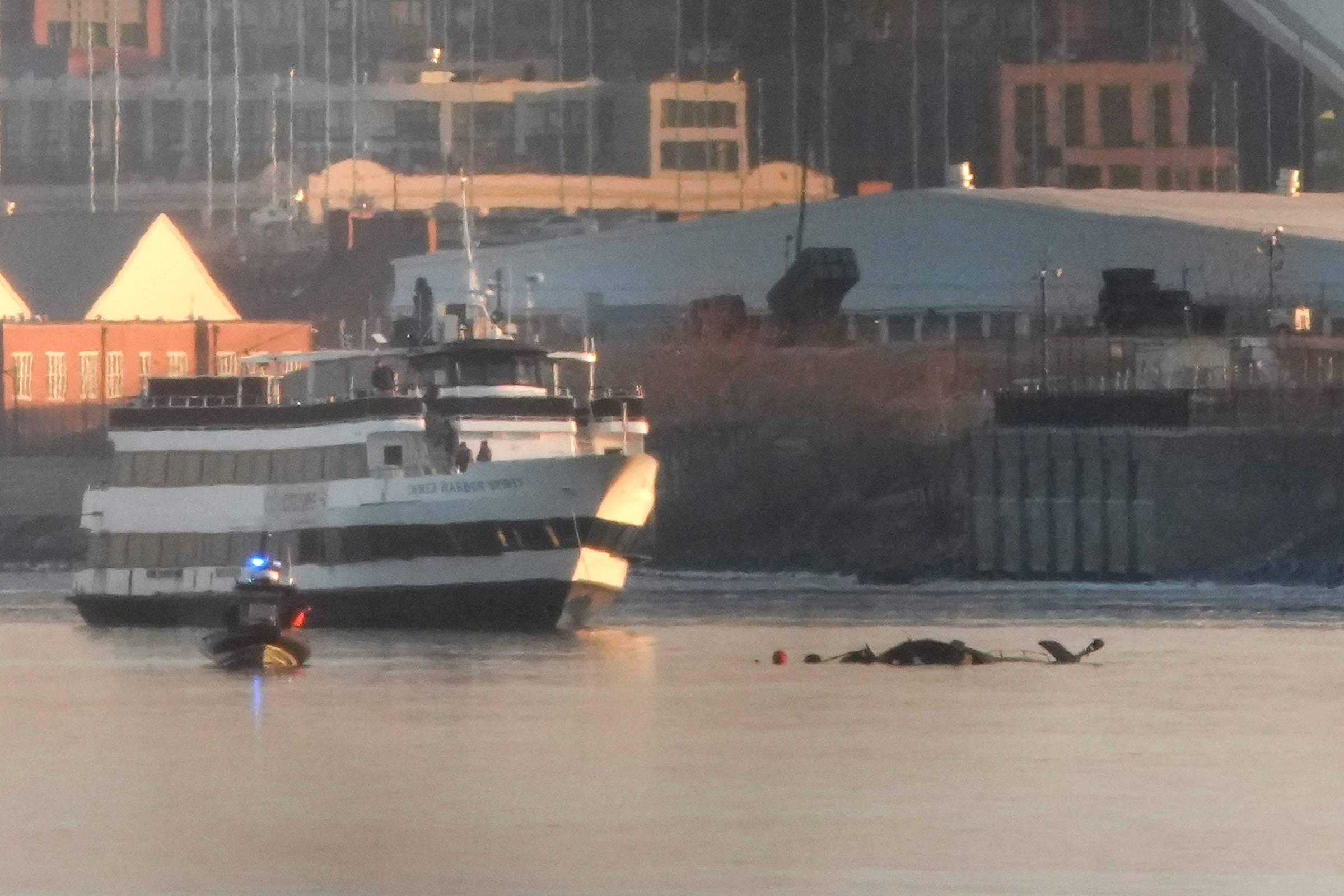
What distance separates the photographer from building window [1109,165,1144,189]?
126562 mm

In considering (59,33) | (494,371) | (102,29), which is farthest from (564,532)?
(59,33)

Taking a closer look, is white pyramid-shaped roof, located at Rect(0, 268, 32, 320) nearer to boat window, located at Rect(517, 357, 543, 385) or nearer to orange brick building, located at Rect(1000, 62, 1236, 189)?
orange brick building, located at Rect(1000, 62, 1236, 189)

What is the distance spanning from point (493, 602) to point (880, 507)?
80.6ft

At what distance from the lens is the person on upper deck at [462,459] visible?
199 ft

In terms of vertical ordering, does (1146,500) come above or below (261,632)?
above

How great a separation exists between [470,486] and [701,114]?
243 feet

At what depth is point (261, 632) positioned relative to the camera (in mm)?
54219

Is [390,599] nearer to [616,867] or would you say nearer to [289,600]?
[289,600]

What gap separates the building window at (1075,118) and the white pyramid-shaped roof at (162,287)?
116 feet

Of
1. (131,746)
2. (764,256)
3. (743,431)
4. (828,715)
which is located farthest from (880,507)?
(131,746)

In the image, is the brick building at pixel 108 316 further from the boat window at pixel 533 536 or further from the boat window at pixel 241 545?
the boat window at pixel 533 536

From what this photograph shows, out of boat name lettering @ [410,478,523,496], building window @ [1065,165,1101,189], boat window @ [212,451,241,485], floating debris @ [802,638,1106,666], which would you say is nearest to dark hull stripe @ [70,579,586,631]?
boat name lettering @ [410,478,523,496]

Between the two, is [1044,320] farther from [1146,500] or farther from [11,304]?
[11,304]

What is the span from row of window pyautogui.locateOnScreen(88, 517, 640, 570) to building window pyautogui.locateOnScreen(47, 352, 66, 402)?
105 ft
